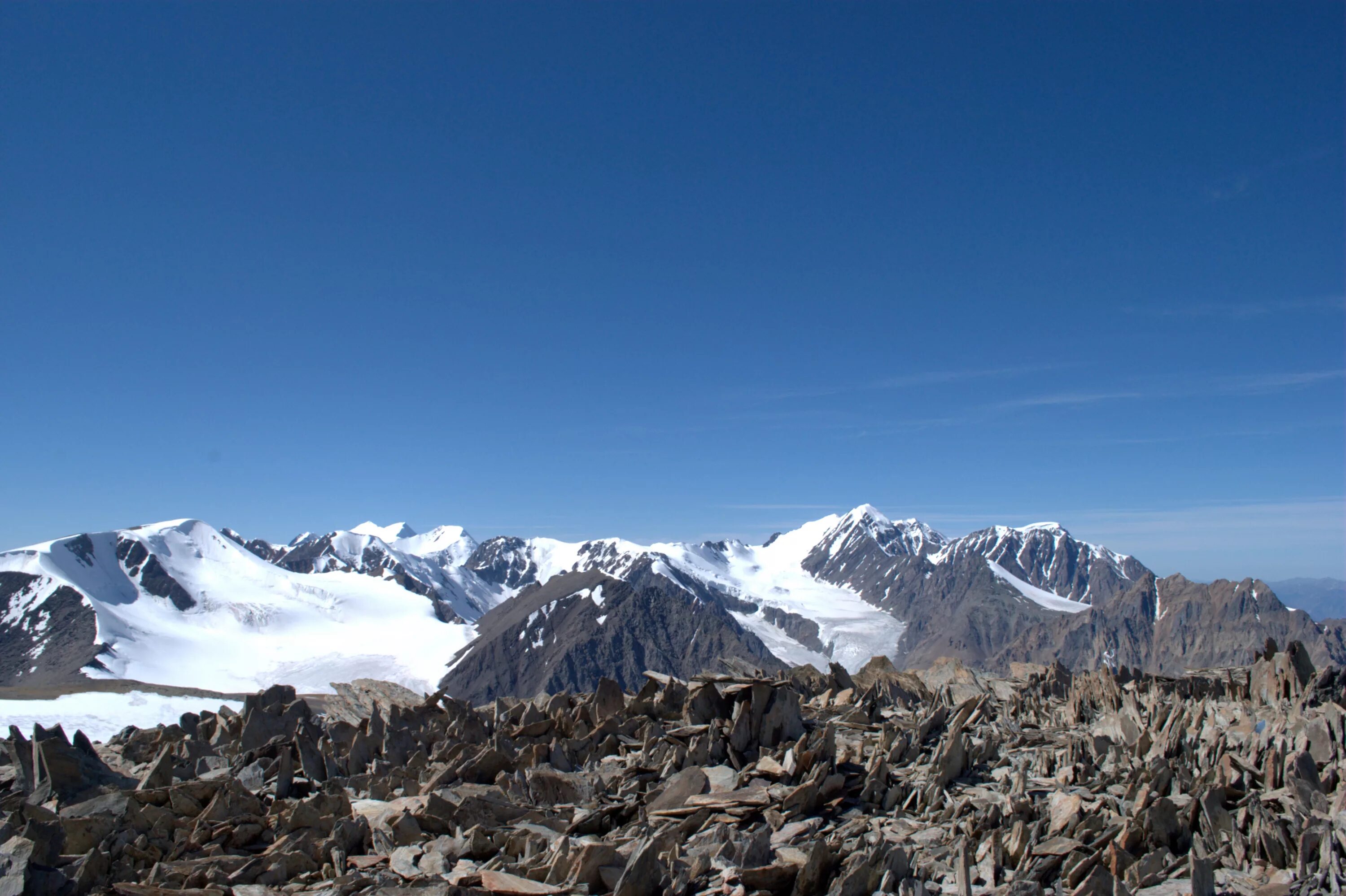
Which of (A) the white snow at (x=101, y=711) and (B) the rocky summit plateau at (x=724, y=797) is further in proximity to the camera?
(A) the white snow at (x=101, y=711)

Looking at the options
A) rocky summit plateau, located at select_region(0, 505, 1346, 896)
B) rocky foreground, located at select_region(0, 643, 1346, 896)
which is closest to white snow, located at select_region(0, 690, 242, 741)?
rocky summit plateau, located at select_region(0, 505, 1346, 896)

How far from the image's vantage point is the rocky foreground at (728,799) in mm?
11359

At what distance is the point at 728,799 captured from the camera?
1433 cm

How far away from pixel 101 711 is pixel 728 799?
202ft

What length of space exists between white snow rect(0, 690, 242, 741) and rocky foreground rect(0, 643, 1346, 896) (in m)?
36.7

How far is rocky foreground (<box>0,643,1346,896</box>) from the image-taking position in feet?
37.3

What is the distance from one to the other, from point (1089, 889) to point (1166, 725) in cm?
874

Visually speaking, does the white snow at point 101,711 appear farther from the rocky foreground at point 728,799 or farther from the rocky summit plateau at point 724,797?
Result: the rocky foreground at point 728,799

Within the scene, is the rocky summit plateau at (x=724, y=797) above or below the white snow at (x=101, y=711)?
above

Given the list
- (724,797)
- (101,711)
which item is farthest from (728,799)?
(101,711)

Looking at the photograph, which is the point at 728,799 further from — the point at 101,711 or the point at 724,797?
the point at 101,711

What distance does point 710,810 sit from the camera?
1420 centimetres

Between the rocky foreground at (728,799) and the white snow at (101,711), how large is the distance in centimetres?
3668

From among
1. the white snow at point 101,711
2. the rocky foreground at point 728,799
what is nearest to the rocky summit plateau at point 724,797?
the rocky foreground at point 728,799
